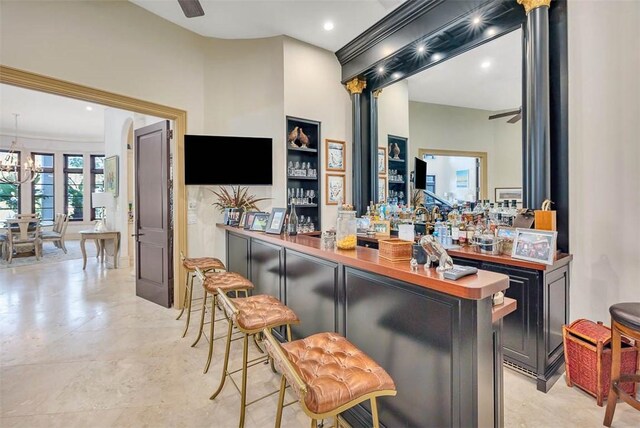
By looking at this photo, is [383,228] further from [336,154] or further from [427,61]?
[427,61]

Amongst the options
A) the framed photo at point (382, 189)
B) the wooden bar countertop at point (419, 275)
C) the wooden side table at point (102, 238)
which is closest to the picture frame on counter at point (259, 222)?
the wooden bar countertop at point (419, 275)

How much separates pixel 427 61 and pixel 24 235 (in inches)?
377

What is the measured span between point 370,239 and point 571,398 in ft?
6.88

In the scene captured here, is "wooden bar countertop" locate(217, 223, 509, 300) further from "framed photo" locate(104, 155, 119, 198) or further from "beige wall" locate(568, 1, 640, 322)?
"framed photo" locate(104, 155, 119, 198)

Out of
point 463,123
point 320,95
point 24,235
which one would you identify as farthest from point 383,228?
point 24,235

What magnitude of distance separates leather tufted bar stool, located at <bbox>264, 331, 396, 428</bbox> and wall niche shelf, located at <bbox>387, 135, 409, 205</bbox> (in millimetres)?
2978

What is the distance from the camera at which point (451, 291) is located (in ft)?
4.15

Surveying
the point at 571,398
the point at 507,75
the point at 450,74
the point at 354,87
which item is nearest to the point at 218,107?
the point at 354,87

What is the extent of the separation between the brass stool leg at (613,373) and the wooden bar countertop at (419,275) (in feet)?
4.15

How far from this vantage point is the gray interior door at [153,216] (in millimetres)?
4008

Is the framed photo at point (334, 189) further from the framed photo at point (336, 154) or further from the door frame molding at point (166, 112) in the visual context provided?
the door frame molding at point (166, 112)

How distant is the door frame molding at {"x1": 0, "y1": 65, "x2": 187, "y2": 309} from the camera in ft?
9.33

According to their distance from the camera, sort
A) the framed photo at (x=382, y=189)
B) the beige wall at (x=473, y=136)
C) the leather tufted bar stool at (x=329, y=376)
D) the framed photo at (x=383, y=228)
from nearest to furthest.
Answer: the leather tufted bar stool at (x=329, y=376)
the beige wall at (x=473, y=136)
the framed photo at (x=383, y=228)
the framed photo at (x=382, y=189)

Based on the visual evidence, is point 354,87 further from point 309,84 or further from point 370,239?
point 370,239
